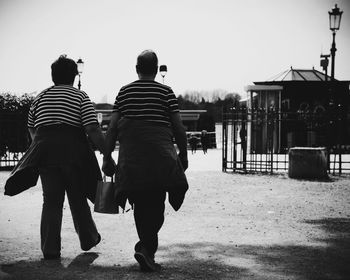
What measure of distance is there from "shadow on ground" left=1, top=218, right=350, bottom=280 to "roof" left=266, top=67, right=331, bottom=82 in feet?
79.1

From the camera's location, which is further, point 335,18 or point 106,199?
Answer: point 335,18

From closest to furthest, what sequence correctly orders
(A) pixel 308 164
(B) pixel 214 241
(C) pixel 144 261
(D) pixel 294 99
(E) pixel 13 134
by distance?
1. (C) pixel 144 261
2. (B) pixel 214 241
3. (A) pixel 308 164
4. (E) pixel 13 134
5. (D) pixel 294 99

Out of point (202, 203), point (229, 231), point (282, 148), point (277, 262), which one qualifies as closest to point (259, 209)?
point (202, 203)

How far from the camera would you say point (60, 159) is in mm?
4520

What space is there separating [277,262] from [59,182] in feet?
7.09

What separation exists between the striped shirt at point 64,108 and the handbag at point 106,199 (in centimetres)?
61

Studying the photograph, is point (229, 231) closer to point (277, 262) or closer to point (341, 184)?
point (277, 262)

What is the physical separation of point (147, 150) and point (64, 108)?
1.01 m

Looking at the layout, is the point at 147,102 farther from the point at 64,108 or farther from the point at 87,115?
the point at 64,108

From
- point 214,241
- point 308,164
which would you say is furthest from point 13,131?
point 214,241

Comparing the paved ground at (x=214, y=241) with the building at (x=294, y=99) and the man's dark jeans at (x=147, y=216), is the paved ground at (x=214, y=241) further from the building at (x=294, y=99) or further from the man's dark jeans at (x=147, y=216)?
the building at (x=294, y=99)

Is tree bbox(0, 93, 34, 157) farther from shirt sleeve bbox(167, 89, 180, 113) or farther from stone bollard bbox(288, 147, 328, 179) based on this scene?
shirt sleeve bbox(167, 89, 180, 113)

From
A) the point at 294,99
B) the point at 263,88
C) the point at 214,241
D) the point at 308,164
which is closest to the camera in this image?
the point at 214,241

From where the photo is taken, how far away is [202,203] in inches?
334
